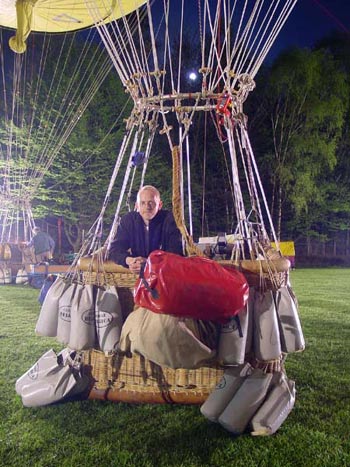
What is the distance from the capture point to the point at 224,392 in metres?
3.18

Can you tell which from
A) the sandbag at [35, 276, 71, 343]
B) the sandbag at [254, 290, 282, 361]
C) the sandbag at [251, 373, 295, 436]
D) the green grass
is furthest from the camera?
the sandbag at [35, 276, 71, 343]

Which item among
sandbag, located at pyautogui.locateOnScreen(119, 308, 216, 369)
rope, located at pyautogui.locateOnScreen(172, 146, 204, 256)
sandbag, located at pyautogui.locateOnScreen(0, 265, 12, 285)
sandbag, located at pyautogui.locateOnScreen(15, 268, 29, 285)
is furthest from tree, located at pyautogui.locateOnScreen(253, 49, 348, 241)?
sandbag, located at pyautogui.locateOnScreen(119, 308, 216, 369)

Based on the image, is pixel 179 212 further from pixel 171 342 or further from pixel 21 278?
pixel 21 278

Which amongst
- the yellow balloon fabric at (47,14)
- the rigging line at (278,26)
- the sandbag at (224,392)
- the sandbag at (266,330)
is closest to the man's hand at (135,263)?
the sandbag at (266,330)

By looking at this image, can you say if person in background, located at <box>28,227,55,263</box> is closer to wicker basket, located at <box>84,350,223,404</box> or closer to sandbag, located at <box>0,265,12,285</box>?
sandbag, located at <box>0,265,12,285</box>

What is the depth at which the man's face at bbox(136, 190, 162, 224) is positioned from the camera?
387 centimetres

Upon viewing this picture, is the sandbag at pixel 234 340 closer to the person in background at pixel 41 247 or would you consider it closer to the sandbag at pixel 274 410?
the sandbag at pixel 274 410

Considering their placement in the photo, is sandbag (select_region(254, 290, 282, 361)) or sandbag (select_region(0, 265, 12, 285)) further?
sandbag (select_region(0, 265, 12, 285))

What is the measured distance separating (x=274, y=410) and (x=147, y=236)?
1.70 m

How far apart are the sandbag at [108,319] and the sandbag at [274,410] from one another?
114 cm

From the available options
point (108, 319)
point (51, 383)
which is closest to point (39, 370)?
point (51, 383)

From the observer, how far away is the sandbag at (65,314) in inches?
138

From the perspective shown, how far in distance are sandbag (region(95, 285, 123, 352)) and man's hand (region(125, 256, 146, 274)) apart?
0.92ft

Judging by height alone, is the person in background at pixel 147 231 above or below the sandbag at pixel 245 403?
above
